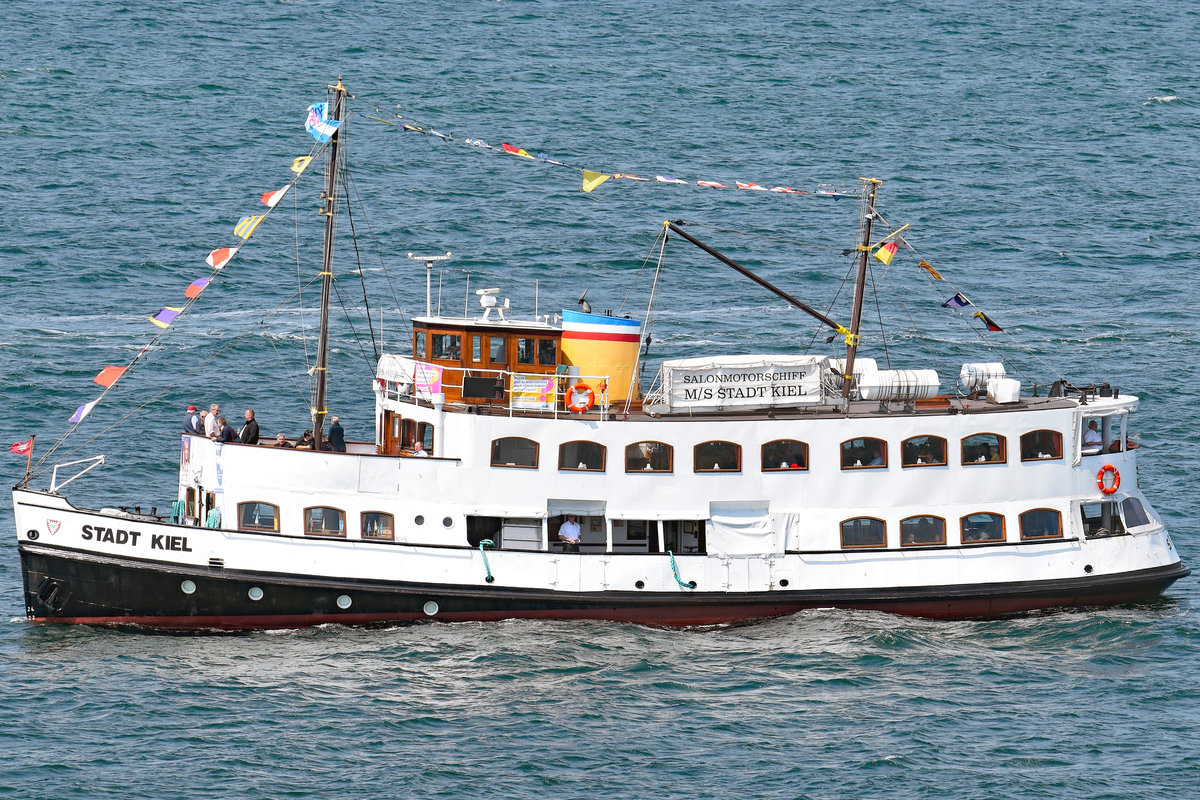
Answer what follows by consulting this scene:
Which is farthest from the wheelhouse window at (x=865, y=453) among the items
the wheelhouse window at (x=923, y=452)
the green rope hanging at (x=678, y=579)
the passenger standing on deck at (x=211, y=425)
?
the passenger standing on deck at (x=211, y=425)

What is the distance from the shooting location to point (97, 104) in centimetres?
8425

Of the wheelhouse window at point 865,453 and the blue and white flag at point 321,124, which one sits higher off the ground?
the blue and white flag at point 321,124

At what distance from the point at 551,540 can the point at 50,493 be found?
11.6 metres

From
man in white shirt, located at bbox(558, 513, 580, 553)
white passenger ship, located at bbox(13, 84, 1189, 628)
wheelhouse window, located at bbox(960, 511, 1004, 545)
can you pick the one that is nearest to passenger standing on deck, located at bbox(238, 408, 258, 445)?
white passenger ship, located at bbox(13, 84, 1189, 628)

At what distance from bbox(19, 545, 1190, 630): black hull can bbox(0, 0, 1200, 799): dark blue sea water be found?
0.56 m

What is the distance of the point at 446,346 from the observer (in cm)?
3631

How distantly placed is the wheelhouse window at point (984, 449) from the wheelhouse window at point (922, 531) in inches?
63.8

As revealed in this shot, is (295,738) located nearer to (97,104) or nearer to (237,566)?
(237,566)

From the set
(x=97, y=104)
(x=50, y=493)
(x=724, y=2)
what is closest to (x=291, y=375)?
(x=50, y=493)

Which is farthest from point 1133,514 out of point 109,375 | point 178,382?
point 178,382

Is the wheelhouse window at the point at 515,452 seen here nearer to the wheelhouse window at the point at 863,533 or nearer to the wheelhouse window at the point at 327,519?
the wheelhouse window at the point at 327,519

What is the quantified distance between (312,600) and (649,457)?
843 centimetres

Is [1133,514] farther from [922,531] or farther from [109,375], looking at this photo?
[109,375]

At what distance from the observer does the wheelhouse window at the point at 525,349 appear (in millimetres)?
36406
